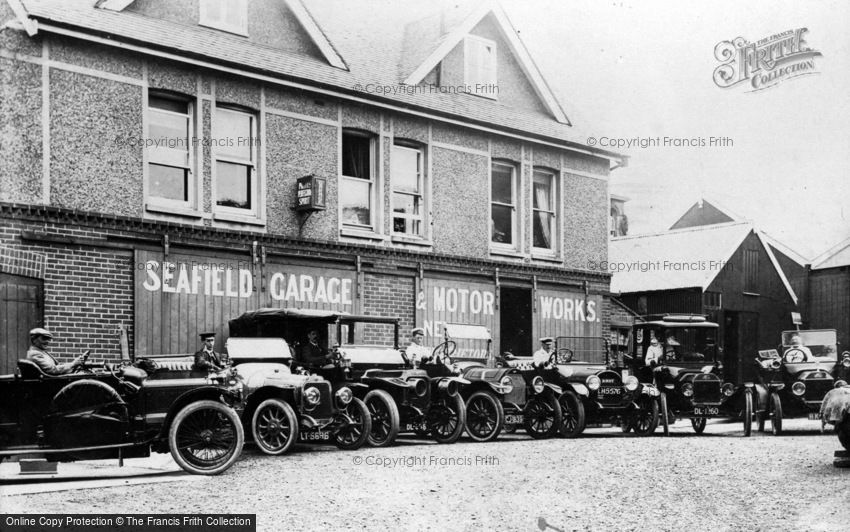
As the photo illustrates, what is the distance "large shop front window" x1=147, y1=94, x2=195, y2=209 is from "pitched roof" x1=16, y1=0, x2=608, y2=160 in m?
0.58

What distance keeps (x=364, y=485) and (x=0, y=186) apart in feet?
15.7

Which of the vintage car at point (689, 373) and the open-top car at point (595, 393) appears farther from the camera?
the vintage car at point (689, 373)

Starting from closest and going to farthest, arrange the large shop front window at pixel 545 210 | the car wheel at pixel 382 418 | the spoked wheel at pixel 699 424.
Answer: the car wheel at pixel 382 418
the spoked wheel at pixel 699 424
the large shop front window at pixel 545 210

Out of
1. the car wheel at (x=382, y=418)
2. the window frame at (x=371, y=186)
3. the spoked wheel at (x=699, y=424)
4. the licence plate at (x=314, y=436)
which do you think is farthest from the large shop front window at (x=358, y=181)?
the spoked wheel at (x=699, y=424)

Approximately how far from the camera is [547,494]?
6.75 m

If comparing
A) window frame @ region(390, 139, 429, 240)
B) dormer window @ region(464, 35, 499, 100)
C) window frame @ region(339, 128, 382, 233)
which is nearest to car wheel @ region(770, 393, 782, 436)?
window frame @ region(390, 139, 429, 240)

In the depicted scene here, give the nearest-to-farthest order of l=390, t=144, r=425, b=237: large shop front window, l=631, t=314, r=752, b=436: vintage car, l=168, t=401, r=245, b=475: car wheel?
l=168, t=401, r=245, b=475: car wheel
l=390, t=144, r=425, b=237: large shop front window
l=631, t=314, r=752, b=436: vintage car

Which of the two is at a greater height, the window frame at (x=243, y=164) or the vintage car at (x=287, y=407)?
the window frame at (x=243, y=164)

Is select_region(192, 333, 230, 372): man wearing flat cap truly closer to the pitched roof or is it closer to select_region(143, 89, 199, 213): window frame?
select_region(143, 89, 199, 213): window frame

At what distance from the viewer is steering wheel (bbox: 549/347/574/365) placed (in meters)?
11.5

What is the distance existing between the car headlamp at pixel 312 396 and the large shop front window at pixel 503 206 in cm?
408

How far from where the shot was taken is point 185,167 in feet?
32.8

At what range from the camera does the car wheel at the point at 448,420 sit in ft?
32.4

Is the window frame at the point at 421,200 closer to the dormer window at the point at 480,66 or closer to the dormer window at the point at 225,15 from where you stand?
the dormer window at the point at 480,66
